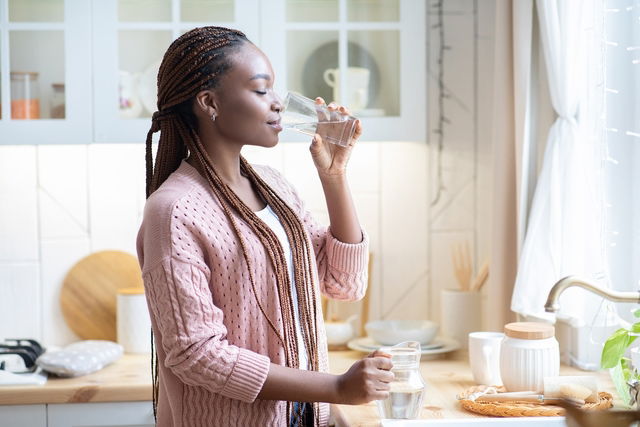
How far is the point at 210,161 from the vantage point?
1.48 metres

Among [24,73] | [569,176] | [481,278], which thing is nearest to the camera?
[569,176]

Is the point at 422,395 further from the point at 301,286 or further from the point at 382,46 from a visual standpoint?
the point at 382,46

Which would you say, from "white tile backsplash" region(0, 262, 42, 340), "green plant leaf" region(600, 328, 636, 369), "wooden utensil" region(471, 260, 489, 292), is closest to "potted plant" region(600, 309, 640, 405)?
"green plant leaf" region(600, 328, 636, 369)

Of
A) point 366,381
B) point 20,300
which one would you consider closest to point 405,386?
point 366,381

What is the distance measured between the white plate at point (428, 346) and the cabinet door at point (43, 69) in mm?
907

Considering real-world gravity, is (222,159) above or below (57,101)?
below

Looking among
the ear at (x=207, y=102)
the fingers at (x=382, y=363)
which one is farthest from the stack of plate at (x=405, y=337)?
the ear at (x=207, y=102)

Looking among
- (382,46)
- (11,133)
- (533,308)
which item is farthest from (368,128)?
(11,133)

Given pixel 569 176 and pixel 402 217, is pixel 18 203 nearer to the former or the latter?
pixel 402 217

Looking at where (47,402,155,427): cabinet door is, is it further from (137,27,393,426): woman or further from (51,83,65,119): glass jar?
(51,83,65,119): glass jar

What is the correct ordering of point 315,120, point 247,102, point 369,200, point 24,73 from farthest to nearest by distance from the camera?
point 369,200 < point 24,73 < point 315,120 < point 247,102

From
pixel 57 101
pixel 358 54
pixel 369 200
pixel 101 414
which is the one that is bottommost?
Result: pixel 101 414

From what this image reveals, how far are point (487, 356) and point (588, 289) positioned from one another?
0.45 m

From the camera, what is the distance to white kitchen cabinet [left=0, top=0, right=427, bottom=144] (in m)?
2.38
